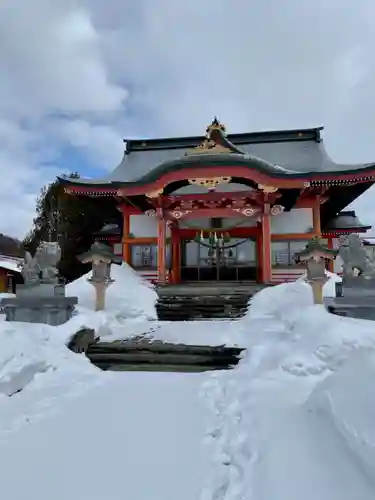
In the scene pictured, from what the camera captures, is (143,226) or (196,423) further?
(143,226)

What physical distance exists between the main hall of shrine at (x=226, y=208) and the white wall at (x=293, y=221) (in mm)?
35

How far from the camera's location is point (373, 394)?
2670 mm

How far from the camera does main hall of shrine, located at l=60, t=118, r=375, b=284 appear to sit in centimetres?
1167

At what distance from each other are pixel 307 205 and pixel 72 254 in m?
11.5

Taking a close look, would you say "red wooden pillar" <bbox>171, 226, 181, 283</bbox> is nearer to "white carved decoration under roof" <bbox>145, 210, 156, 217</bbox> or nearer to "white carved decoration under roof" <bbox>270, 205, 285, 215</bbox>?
"white carved decoration under roof" <bbox>145, 210, 156, 217</bbox>

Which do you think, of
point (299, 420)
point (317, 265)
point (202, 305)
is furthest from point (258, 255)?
point (299, 420)

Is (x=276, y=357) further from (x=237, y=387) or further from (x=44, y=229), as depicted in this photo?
(x=44, y=229)

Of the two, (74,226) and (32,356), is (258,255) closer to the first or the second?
(74,226)

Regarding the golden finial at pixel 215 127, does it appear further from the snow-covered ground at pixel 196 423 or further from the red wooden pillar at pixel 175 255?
the snow-covered ground at pixel 196 423

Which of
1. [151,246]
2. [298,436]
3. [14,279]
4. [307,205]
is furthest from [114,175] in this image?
[298,436]

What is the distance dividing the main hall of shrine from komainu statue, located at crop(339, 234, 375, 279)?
467 centimetres

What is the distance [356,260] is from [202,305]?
13.0 ft

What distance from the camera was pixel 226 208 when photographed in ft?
42.1

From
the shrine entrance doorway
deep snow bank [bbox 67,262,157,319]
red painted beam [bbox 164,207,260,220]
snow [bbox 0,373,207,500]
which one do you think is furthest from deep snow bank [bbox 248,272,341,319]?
the shrine entrance doorway
